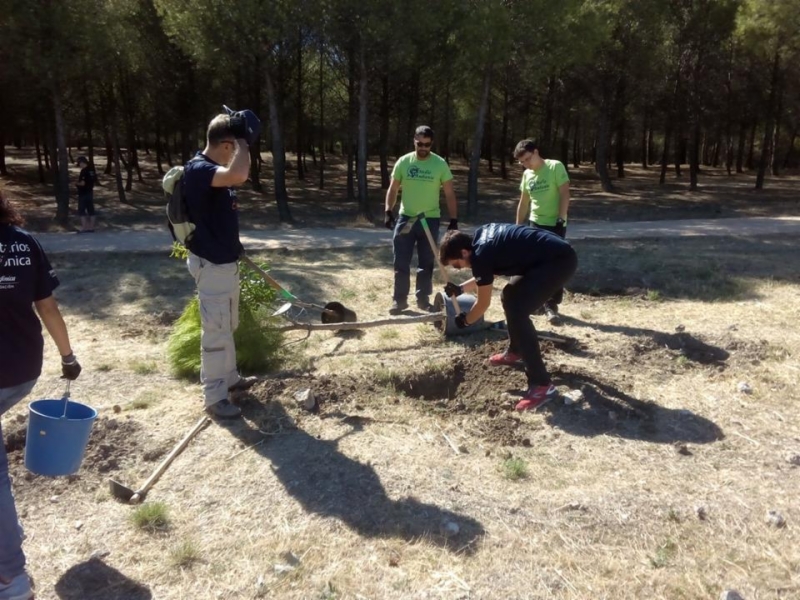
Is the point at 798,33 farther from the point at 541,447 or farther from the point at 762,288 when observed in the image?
the point at 541,447

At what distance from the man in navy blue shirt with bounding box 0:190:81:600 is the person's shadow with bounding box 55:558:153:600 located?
230 millimetres

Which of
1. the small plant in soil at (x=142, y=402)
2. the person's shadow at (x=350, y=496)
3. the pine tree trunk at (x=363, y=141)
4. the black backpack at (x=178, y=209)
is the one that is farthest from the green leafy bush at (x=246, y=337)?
the pine tree trunk at (x=363, y=141)

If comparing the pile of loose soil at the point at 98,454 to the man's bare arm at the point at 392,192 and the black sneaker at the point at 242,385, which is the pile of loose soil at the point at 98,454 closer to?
the black sneaker at the point at 242,385

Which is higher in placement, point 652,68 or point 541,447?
point 652,68

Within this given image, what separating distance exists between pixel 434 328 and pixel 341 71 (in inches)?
569

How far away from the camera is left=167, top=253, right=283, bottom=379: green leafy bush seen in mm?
5344

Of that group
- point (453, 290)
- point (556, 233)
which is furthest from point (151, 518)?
point (556, 233)

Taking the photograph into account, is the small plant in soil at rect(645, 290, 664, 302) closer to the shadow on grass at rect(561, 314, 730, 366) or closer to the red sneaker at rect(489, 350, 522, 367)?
the shadow on grass at rect(561, 314, 730, 366)

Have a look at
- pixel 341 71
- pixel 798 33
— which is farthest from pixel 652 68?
pixel 341 71

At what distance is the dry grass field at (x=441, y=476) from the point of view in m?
3.09

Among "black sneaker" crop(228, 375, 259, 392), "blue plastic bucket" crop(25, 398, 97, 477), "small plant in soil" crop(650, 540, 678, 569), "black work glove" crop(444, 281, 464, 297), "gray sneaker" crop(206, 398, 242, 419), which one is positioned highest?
"black work glove" crop(444, 281, 464, 297)

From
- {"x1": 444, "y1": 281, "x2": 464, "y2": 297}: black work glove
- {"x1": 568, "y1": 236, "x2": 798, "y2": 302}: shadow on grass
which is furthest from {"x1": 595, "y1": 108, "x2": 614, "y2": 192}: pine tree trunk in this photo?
{"x1": 444, "y1": 281, "x2": 464, "y2": 297}: black work glove

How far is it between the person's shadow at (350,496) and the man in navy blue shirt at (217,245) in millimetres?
385

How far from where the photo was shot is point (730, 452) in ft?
13.6
